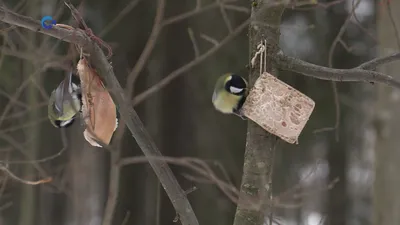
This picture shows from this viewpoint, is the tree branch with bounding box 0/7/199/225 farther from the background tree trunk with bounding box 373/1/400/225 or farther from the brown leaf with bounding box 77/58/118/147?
the background tree trunk with bounding box 373/1/400/225

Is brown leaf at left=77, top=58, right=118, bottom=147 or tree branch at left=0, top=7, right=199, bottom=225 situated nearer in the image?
tree branch at left=0, top=7, right=199, bottom=225

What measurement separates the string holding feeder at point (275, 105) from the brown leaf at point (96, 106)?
0.19 m

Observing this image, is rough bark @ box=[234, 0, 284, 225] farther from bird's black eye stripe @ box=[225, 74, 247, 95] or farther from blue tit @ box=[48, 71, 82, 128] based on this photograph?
blue tit @ box=[48, 71, 82, 128]

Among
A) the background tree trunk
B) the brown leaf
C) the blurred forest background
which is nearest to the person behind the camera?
the brown leaf

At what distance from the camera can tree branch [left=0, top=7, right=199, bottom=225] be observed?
56 cm

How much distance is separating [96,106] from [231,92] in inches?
7.2

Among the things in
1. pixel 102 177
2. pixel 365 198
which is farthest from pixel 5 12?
pixel 365 198

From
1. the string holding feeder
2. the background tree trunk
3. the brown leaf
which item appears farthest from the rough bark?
the background tree trunk

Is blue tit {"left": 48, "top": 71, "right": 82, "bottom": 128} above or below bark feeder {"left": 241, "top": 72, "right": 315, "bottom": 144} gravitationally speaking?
above

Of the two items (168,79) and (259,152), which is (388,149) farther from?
(168,79)

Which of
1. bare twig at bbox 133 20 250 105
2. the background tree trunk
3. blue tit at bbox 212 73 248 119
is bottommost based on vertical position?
the background tree trunk

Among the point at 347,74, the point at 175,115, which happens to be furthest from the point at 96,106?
the point at 175,115

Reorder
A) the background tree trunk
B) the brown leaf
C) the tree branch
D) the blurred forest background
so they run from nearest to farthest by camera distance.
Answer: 1. the tree branch
2. the brown leaf
3. the background tree trunk
4. the blurred forest background

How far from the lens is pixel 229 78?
69cm
